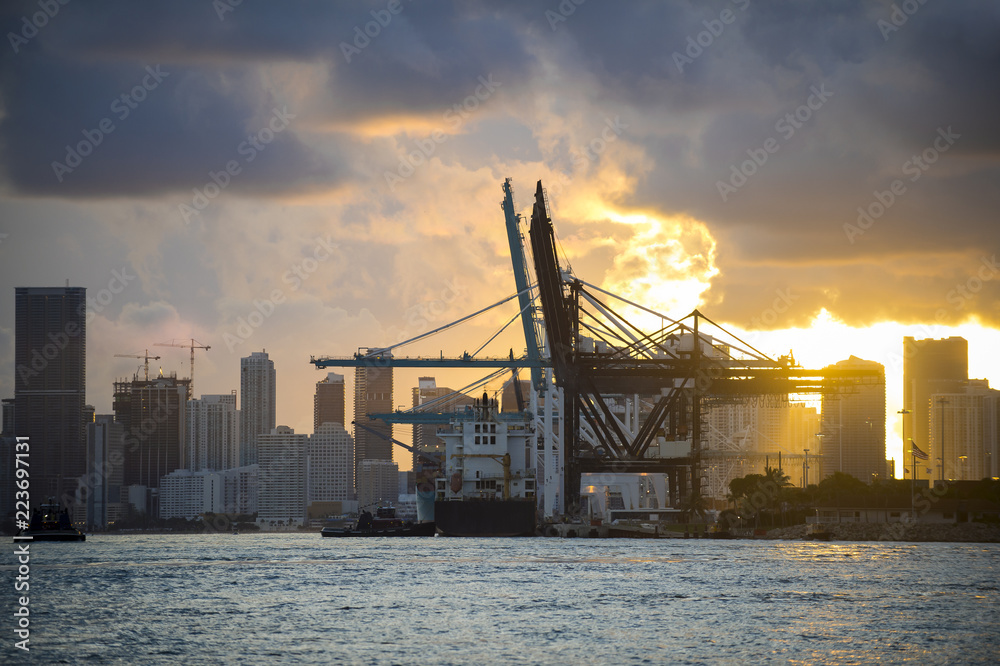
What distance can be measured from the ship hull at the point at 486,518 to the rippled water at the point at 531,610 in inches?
1528

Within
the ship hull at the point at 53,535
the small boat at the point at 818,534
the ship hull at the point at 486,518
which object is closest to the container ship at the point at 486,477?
the ship hull at the point at 486,518

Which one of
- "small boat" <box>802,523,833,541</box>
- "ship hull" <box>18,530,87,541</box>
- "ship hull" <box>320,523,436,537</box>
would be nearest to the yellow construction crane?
"ship hull" <box>320,523,436,537</box>

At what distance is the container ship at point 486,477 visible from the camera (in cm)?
12012

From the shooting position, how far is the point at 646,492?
151 metres

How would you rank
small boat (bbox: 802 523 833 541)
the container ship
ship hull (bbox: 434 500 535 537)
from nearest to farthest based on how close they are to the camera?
small boat (bbox: 802 523 833 541)
ship hull (bbox: 434 500 535 537)
the container ship

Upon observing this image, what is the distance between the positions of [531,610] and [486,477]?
3112 inches

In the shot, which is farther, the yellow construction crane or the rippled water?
the yellow construction crane

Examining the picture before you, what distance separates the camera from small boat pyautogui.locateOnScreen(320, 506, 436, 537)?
130 metres

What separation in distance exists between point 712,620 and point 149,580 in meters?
33.6

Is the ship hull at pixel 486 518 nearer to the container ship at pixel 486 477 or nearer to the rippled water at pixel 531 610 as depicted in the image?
the container ship at pixel 486 477

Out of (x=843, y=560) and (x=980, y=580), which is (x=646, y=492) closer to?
(x=843, y=560)

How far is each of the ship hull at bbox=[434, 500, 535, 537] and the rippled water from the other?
38.8 metres

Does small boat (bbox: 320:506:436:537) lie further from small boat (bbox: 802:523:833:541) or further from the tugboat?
small boat (bbox: 802:523:833:541)

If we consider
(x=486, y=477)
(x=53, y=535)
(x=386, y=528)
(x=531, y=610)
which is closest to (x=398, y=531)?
(x=386, y=528)
